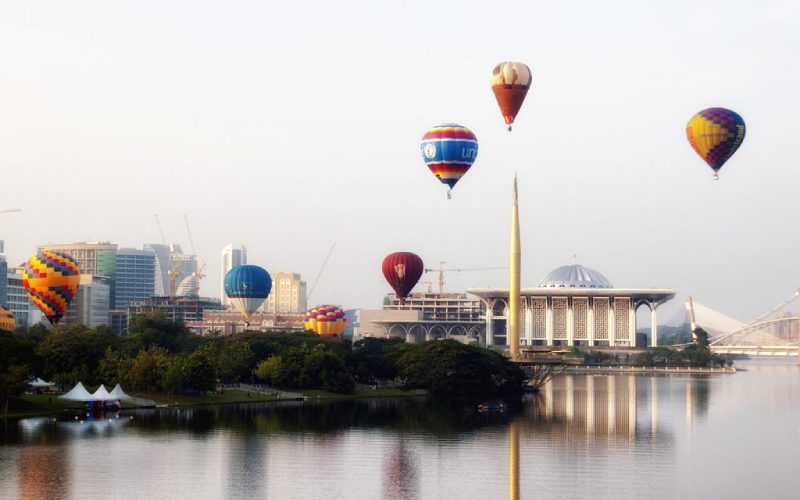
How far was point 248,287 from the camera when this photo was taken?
148250 millimetres

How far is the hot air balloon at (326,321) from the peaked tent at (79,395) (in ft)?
246

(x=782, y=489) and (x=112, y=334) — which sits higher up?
(x=112, y=334)

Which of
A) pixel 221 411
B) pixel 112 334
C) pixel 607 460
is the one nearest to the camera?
pixel 607 460

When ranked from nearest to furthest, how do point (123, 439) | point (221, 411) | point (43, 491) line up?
point (43, 491) < point (123, 439) < point (221, 411)

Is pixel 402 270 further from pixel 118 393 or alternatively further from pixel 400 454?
pixel 400 454

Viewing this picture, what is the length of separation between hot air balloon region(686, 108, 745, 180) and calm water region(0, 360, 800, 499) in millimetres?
19139

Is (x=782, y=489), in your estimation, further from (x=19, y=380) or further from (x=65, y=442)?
(x=19, y=380)

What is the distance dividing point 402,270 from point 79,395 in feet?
233

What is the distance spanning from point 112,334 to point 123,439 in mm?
49292

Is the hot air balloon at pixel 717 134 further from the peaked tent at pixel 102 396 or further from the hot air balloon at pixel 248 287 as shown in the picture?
the hot air balloon at pixel 248 287

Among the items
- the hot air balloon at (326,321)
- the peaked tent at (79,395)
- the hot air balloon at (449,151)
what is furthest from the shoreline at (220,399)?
the hot air balloon at (326,321)

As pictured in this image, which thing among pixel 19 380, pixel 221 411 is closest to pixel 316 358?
pixel 221 411

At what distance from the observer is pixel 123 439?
215 ft

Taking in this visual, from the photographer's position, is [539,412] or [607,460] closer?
[607,460]
